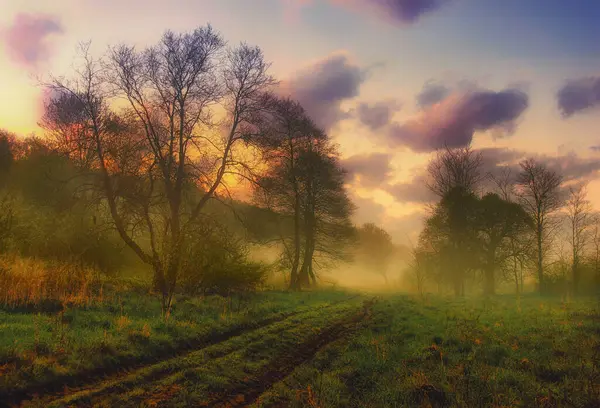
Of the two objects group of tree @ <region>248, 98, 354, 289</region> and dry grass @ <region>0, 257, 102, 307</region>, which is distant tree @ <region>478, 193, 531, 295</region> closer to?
group of tree @ <region>248, 98, 354, 289</region>

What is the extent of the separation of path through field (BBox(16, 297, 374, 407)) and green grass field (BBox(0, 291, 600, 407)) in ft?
0.10

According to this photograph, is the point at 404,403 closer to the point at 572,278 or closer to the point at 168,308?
the point at 168,308

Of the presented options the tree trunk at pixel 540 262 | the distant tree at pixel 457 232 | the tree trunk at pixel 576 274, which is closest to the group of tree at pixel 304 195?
the distant tree at pixel 457 232

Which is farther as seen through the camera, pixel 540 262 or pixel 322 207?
pixel 540 262

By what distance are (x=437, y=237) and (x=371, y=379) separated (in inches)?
1310

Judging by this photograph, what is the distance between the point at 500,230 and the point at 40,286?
37.9 meters

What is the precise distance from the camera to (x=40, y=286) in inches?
449

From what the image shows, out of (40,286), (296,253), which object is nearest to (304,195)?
(296,253)

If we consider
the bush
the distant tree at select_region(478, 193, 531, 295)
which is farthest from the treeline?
the bush

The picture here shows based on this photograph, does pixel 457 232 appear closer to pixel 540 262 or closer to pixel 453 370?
pixel 540 262

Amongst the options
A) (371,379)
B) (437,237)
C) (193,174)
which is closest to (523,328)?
(371,379)

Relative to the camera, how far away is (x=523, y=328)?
12258 millimetres

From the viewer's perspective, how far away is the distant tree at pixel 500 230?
34750 mm

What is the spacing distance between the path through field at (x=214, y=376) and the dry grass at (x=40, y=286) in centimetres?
557
